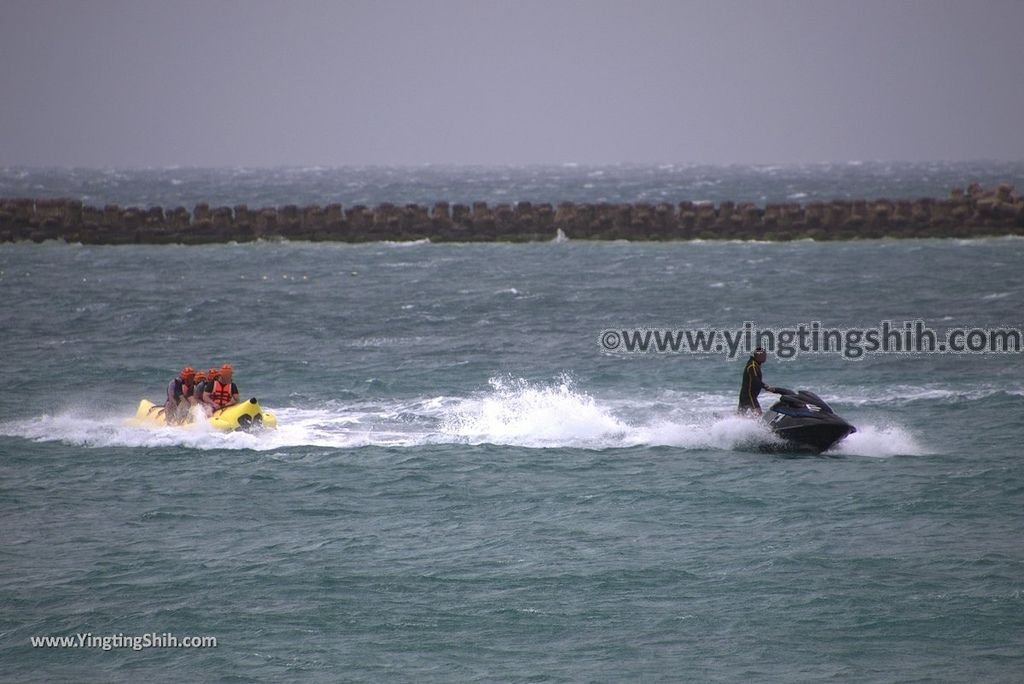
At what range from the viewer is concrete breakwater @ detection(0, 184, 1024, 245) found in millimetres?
66875

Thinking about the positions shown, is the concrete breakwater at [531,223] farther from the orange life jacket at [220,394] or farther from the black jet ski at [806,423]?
the black jet ski at [806,423]

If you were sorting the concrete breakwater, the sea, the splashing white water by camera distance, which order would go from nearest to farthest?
the sea
the splashing white water
the concrete breakwater

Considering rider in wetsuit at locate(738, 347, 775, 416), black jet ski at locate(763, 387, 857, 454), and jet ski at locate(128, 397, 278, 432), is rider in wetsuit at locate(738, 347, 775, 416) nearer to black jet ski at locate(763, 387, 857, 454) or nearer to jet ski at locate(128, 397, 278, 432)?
black jet ski at locate(763, 387, 857, 454)

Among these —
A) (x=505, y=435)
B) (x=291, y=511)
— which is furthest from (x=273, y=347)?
(x=291, y=511)

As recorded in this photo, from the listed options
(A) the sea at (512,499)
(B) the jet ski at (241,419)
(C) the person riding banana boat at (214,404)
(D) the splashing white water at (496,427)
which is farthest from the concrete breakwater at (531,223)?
(B) the jet ski at (241,419)

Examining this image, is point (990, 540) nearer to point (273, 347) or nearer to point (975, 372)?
point (975, 372)

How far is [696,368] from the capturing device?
35031mm

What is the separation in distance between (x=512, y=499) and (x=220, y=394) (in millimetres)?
7346

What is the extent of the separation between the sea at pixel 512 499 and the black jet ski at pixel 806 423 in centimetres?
35

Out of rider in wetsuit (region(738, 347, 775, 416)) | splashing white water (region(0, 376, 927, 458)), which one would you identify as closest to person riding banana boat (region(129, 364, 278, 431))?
→ splashing white water (region(0, 376, 927, 458))

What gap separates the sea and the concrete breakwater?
21.2 metres

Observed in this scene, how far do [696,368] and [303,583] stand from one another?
Result: 18040 mm

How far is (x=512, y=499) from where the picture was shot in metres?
23.1

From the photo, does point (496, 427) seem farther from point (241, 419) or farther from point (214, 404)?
point (214, 404)
